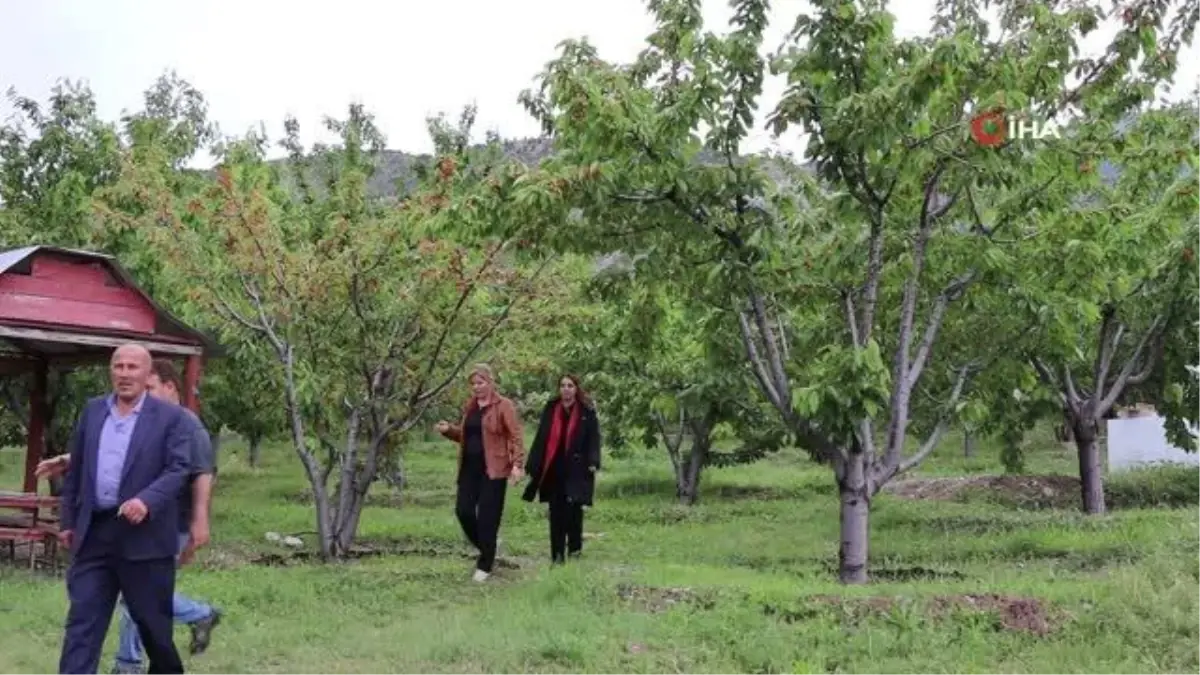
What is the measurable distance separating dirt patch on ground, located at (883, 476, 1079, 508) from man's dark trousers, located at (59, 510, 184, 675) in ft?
51.2

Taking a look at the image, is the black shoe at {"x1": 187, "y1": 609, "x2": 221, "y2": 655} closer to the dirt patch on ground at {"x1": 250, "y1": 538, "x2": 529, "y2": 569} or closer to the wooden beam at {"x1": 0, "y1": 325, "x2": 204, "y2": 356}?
the wooden beam at {"x1": 0, "y1": 325, "x2": 204, "y2": 356}

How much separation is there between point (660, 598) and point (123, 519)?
3747mm

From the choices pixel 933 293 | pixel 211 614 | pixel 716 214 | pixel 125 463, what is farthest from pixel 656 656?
pixel 933 293

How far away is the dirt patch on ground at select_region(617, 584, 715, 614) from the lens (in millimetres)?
7418

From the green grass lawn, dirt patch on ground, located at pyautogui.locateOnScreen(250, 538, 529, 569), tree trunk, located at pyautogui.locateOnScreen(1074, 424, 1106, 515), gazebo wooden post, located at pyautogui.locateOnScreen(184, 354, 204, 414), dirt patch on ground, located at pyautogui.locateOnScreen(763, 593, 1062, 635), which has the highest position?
gazebo wooden post, located at pyautogui.locateOnScreen(184, 354, 204, 414)

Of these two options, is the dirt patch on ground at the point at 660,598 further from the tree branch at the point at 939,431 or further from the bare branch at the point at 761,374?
the tree branch at the point at 939,431

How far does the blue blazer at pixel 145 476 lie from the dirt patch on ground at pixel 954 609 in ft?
12.0

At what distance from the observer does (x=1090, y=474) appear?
52.0ft

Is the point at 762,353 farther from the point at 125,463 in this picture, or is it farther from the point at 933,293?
the point at 125,463

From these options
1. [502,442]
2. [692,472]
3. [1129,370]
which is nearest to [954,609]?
[502,442]

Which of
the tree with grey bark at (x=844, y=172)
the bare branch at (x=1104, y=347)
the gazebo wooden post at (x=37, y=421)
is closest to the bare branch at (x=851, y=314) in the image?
the tree with grey bark at (x=844, y=172)

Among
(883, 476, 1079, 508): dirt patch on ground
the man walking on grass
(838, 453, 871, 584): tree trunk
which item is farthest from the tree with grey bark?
(883, 476, 1079, 508): dirt patch on ground

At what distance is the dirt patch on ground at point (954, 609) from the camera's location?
6.64m

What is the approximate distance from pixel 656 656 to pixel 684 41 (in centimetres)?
468
